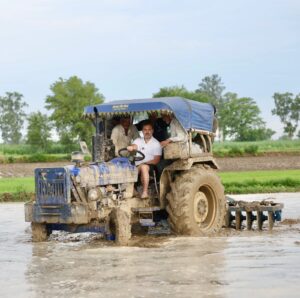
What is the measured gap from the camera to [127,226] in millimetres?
12133

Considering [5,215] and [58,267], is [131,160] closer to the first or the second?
[58,267]

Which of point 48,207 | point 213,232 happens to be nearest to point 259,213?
point 213,232

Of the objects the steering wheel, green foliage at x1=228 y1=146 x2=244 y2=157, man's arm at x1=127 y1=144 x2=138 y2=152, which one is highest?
green foliage at x1=228 y1=146 x2=244 y2=157

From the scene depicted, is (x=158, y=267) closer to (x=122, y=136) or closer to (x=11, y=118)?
(x=122, y=136)

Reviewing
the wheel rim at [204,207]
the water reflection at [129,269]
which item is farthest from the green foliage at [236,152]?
the water reflection at [129,269]

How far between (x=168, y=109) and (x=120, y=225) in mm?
2307

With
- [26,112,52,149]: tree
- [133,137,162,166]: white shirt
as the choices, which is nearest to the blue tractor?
[133,137,162,166]: white shirt

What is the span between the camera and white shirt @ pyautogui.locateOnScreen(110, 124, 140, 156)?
13711 mm

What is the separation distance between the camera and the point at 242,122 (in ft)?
336

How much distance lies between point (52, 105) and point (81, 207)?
205 feet

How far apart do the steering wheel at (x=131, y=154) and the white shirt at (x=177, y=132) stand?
65 cm

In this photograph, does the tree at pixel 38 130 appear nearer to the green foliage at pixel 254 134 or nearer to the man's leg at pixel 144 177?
the green foliage at pixel 254 134

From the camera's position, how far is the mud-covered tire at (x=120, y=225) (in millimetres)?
12008

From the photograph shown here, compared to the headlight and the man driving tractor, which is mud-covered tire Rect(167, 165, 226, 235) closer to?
the man driving tractor
